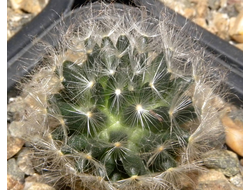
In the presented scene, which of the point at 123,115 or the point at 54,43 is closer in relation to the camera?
the point at 123,115

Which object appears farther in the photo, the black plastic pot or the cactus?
the black plastic pot

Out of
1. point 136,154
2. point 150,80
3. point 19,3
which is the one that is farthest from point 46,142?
Result: point 19,3

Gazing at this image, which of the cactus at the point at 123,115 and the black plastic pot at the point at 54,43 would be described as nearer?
the cactus at the point at 123,115
